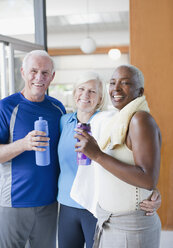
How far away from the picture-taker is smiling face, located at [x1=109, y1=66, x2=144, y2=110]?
1122 mm

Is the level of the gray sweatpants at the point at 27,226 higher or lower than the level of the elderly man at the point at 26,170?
lower

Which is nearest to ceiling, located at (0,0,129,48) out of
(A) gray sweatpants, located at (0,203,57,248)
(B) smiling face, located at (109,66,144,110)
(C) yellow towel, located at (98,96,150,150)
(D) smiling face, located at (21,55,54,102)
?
(D) smiling face, located at (21,55,54,102)

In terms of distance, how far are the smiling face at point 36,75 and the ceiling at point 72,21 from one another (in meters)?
1.19

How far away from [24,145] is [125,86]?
0.58 meters

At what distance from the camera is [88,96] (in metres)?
1.64

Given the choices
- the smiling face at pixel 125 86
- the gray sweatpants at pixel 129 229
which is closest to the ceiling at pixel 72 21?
the smiling face at pixel 125 86

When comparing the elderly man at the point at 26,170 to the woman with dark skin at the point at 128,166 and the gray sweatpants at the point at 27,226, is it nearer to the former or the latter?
the gray sweatpants at the point at 27,226

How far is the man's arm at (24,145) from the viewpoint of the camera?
1298 millimetres

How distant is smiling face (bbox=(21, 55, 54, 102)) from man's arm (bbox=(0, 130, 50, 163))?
1.04 ft

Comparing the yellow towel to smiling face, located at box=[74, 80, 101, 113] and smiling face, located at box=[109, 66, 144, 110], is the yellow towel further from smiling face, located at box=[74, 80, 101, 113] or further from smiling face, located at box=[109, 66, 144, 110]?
smiling face, located at box=[74, 80, 101, 113]

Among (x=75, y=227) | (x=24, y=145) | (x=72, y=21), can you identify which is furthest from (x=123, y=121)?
(x=72, y=21)

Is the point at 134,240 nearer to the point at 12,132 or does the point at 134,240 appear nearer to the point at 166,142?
the point at 12,132

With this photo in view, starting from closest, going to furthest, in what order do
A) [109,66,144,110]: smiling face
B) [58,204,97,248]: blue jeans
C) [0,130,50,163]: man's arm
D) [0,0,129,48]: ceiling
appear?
[109,66,144,110]: smiling face < [0,130,50,163]: man's arm < [58,204,97,248]: blue jeans < [0,0,129,48]: ceiling

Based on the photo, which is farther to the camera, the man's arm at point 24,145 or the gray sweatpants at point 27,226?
the gray sweatpants at point 27,226
